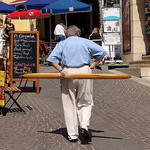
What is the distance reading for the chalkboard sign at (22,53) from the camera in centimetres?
1135

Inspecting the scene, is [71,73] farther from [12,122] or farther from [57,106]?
[57,106]

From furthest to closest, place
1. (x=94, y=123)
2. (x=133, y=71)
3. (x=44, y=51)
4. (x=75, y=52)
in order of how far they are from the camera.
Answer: (x=44, y=51), (x=133, y=71), (x=94, y=123), (x=75, y=52)

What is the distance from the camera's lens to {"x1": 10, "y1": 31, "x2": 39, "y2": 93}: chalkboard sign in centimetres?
1135

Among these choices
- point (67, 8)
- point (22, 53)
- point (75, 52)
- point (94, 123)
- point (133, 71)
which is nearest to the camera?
point (75, 52)

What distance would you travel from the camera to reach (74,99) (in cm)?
638

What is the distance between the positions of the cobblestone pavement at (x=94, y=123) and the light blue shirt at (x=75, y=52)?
3.79 ft

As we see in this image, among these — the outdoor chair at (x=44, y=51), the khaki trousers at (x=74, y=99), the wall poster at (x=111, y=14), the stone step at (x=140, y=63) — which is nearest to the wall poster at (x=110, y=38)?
the wall poster at (x=111, y=14)

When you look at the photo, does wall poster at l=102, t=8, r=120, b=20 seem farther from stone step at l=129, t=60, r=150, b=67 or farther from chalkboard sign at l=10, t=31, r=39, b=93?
chalkboard sign at l=10, t=31, r=39, b=93

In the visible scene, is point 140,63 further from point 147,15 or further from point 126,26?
point 126,26

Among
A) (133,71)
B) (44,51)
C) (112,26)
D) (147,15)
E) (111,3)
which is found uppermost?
(111,3)

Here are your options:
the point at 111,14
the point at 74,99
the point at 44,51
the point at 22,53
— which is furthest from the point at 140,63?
the point at 74,99

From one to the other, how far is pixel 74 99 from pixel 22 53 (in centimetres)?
524

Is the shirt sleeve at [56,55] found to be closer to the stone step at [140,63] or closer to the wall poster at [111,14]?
the stone step at [140,63]

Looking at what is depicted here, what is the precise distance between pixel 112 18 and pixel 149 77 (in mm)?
3197
